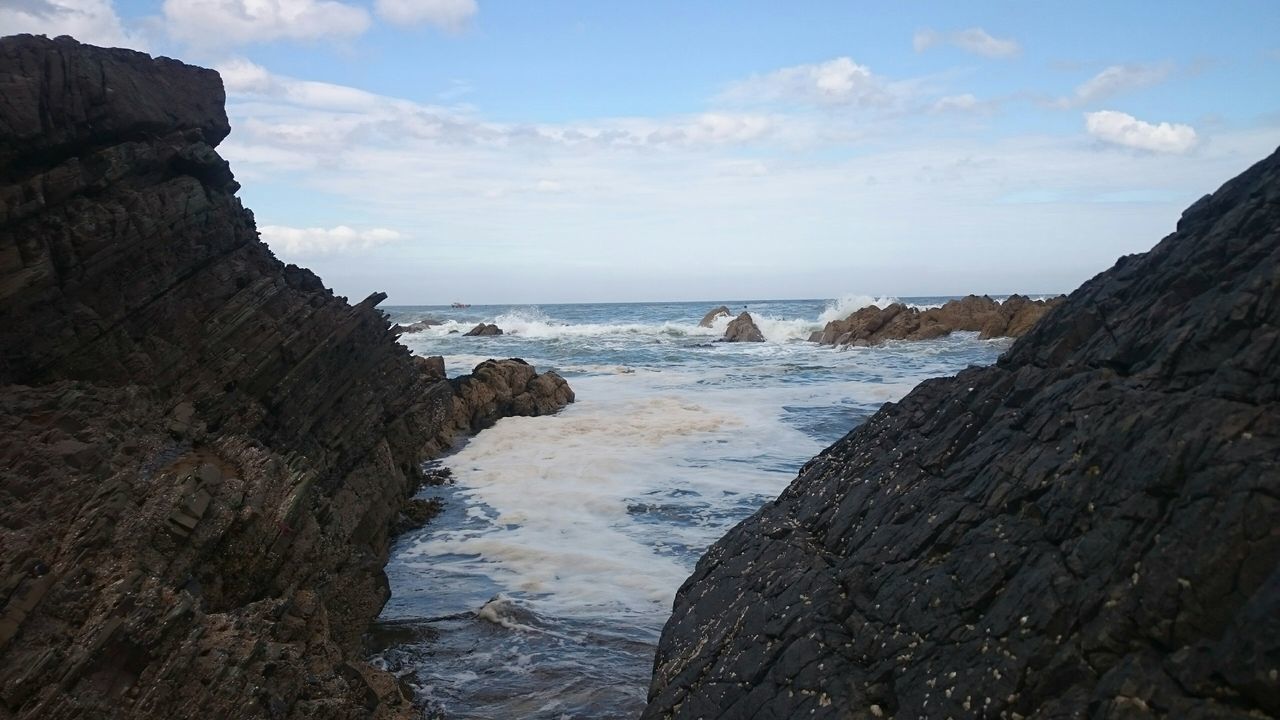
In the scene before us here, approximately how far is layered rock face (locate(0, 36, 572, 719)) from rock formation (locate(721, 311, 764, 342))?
46.4 m

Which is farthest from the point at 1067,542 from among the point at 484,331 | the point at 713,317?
the point at 713,317

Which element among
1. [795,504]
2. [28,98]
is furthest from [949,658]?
[28,98]

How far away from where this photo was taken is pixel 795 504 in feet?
25.2

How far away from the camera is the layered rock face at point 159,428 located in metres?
5.98

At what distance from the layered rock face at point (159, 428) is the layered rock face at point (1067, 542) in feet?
11.5

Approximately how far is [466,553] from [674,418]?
11565 mm

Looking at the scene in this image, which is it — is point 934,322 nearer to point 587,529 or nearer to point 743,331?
point 743,331

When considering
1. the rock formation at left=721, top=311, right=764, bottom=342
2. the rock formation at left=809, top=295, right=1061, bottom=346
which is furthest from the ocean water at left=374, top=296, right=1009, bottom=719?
the rock formation at left=721, top=311, right=764, bottom=342

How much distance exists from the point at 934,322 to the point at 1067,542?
46023 millimetres

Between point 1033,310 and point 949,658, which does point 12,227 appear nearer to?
point 949,658

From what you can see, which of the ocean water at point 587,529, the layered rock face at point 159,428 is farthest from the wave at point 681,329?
the layered rock face at point 159,428

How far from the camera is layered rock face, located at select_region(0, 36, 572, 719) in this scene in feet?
19.6

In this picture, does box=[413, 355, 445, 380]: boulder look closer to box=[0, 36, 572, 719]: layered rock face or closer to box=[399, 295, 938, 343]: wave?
box=[0, 36, 572, 719]: layered rock face

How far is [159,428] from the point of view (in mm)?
8117
